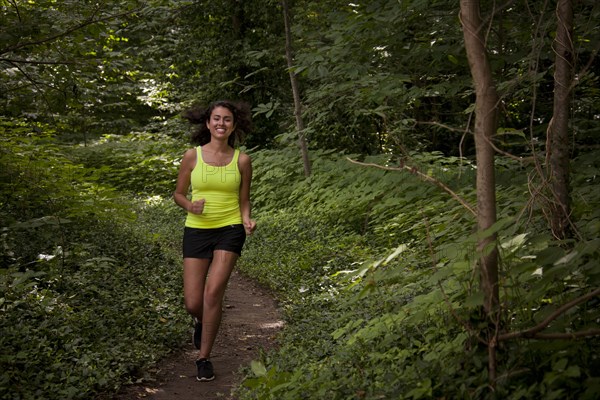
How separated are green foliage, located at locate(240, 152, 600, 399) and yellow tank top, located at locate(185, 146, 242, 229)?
4.12 ft

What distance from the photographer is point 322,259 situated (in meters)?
9.35

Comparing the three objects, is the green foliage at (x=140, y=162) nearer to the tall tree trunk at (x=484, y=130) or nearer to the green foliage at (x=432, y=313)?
the green foliage at (x=432, y=313)

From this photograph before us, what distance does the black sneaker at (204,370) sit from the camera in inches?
226

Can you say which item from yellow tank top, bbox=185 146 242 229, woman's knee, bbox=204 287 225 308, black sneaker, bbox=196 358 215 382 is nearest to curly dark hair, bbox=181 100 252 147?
yellow tank top, bbox=185 146 242 229

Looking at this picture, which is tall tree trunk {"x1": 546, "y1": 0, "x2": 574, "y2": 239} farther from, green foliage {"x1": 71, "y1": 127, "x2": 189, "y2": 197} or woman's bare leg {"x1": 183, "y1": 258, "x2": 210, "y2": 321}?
green foliage {"x1": 71, "y1": 127, "x2": 189, "y2": 197}

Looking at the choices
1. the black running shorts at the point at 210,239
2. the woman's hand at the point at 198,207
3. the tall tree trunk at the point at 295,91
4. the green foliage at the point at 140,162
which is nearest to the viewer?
the woman's hand at the point at 198,207

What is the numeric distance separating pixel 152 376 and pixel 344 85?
5744 millimetres

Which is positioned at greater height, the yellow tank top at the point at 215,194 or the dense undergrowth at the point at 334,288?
the yellow tank top at the point at 215,194

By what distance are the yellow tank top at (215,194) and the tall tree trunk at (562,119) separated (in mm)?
2771

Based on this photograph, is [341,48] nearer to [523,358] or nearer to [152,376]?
[152,376]

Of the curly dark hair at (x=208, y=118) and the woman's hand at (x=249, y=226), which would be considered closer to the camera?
the woman's hand at (x=249, y=226)

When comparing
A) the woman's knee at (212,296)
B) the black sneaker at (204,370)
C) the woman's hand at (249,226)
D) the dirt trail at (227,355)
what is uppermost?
the woman's hand at (249,226)

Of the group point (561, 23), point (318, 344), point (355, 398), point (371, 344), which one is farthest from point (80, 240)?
point (561, 23)

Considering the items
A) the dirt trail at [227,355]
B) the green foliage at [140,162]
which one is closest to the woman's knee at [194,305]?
the dirt trail at [227,355]
